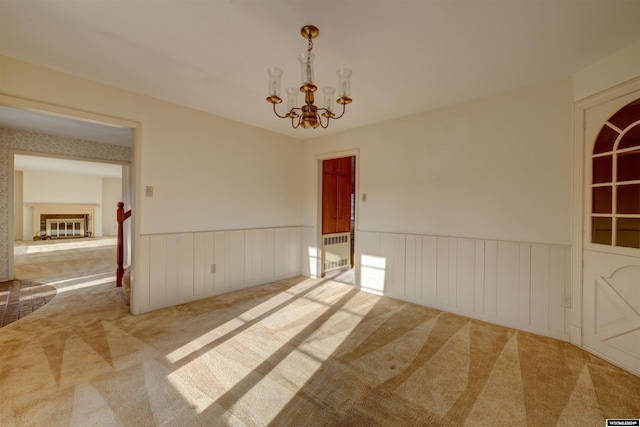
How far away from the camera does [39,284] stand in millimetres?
4250

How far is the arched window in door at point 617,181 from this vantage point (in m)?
2.14

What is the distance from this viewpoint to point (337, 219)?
5434mm

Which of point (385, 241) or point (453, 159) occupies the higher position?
point (453, 159)

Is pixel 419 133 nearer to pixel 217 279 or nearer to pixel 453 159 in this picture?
pixel 453 159

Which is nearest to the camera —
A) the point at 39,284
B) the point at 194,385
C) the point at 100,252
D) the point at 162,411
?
the point at 162,411

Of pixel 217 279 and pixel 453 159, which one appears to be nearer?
pixel 453 159

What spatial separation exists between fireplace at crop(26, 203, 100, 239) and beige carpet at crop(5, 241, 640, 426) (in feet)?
28.5

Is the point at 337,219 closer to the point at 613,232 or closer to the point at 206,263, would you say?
the point at 206,263

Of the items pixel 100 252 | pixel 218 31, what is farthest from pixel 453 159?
pixel 100 252

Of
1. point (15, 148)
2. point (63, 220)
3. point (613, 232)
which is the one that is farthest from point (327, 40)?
point (63, 220)

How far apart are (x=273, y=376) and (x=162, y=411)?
72 centimetres

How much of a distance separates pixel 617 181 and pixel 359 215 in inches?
108

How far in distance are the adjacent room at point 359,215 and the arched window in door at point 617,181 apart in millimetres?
16

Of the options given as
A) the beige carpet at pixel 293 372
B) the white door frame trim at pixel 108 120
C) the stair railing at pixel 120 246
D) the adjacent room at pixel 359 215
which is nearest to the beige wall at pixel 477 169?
the adjacent room at pixel 359 215
